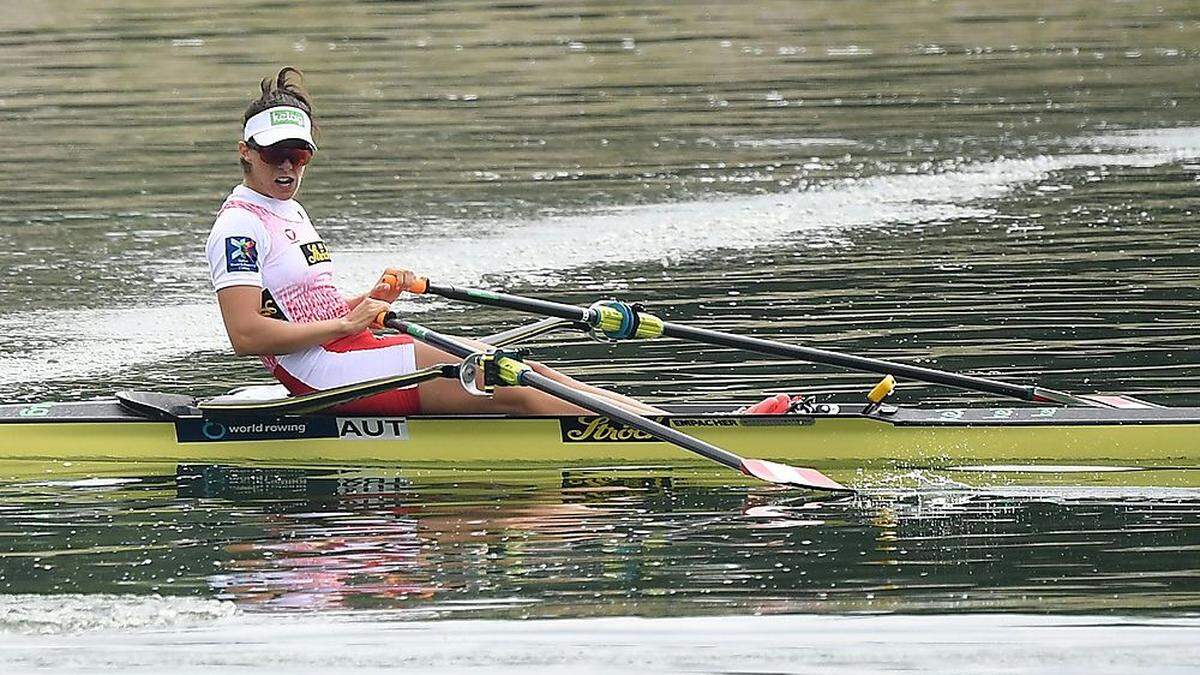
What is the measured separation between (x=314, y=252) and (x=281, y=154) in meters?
0.43

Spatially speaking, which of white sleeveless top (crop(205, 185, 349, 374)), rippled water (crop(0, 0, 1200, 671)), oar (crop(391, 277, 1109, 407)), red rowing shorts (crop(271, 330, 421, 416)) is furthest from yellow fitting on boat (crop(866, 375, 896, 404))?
white sleeveless top (crop(205, 185, 349, 374))

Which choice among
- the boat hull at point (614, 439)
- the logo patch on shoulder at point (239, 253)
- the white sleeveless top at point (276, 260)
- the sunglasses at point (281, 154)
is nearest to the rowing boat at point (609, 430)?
the boat hull at point (614, 439)

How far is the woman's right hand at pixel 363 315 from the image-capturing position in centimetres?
822

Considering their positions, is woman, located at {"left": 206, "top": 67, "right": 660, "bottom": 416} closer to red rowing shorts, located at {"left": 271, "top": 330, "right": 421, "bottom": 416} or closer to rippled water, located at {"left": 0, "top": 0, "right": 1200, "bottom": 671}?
red rowing shorts, located at {"left": 271, "top": 330, "right": 421, "bottom": 416}

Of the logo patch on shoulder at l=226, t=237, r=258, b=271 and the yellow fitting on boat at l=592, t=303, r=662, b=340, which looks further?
the yellow fitting on boat at l=592, t=303, r=662, b=340

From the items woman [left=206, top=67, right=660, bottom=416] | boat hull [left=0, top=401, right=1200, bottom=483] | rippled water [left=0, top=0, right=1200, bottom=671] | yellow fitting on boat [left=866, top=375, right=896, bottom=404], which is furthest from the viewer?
yellow fitting on boat [left=866, top=375, right=896, bottom=404]

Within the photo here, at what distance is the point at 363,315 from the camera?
8234 millimetres

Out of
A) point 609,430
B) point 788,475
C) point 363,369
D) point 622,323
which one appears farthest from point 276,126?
point 788,475

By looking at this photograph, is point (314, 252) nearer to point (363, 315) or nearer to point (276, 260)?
point (276, 260)

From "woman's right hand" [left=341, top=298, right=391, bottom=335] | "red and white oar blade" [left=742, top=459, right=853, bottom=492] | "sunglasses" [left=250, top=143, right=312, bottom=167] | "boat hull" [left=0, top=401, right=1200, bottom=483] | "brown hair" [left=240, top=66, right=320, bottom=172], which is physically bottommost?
"red and white oar blade" [left=742, top=459, right=853, bottom=492]

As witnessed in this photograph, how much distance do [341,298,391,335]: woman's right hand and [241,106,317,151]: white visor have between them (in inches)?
25.7

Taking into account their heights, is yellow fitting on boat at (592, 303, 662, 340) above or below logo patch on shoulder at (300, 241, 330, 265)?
below

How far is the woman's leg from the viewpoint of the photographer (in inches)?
336

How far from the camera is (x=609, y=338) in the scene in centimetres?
891
